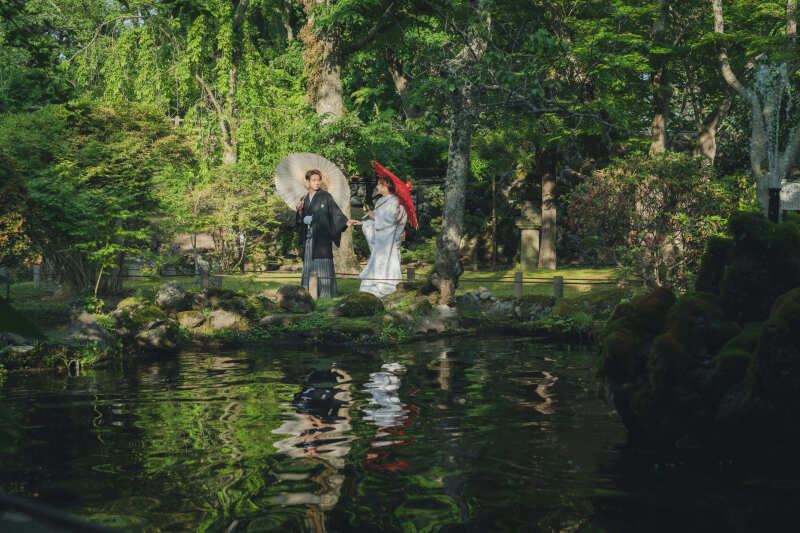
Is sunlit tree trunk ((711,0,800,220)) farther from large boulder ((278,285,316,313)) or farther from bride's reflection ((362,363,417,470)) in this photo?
bride's reflection ((362,363,417,470))

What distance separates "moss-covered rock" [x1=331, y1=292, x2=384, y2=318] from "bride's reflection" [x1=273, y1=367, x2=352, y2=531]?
16.6ft

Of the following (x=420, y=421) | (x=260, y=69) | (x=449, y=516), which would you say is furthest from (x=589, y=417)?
(x=260, y=69)

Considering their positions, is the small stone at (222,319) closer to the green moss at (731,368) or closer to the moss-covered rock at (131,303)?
the moss-covered rock at (131,303)

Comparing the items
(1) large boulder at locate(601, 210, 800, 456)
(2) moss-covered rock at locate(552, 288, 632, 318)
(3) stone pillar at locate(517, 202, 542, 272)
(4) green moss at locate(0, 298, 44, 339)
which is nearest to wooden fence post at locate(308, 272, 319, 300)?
(2) moss-covered rock at locate(552, 288, 632, 318)

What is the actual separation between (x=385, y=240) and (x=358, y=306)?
9.53 feet

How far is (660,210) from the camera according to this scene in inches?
514

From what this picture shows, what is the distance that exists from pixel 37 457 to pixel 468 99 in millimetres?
11353

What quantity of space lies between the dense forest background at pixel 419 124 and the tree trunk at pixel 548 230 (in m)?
0.07

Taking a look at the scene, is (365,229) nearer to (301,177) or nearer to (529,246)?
(301,177)

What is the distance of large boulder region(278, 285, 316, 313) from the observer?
15617 millimetres

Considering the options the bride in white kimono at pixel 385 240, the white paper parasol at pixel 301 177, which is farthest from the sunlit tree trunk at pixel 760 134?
the white paper parasol at pixel 301 177

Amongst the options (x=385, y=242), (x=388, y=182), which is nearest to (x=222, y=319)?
(x=385, y=242)

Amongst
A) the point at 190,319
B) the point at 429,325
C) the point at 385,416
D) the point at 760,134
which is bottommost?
the point at 385,416

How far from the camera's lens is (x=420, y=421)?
24.0 ft
